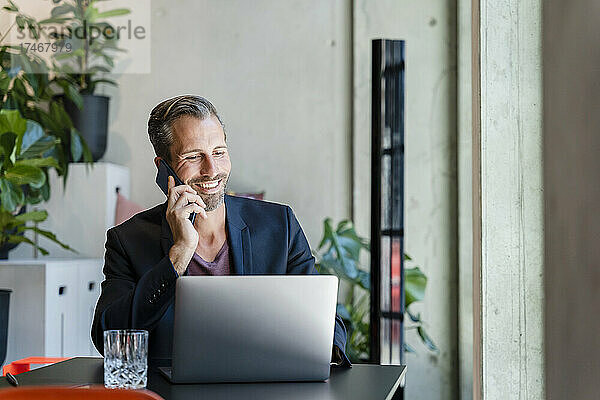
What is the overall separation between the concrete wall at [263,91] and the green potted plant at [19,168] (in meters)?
0.57

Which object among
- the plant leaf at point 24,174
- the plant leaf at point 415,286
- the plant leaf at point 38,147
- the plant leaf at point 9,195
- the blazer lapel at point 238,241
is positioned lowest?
the plant leaf at point 415,286

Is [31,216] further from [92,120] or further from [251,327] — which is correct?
[251,327]

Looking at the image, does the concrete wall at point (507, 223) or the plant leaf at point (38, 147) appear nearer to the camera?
the concrete wall at point (507, 223)

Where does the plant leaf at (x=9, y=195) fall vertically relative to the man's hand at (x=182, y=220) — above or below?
above

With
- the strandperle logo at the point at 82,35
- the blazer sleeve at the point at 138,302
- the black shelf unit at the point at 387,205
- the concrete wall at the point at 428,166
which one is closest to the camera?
the blazer sleeve at the point at 138,302

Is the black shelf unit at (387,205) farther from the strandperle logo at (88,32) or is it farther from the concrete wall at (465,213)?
the strandperle logo at (88,32)

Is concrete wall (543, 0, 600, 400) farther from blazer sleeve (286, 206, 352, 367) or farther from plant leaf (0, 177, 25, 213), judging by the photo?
plant leaf (0, 177, 25, 213)

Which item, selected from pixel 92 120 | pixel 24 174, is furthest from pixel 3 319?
pixel 92 120

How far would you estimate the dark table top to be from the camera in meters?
1.27

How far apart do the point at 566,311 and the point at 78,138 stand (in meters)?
3.66

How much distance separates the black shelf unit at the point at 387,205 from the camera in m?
2.29

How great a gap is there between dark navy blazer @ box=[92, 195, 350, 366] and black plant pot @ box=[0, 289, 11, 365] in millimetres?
1546

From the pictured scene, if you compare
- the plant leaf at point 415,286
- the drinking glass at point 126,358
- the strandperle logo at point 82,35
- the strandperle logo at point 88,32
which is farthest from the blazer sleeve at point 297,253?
the strandperle logo at point 88,32

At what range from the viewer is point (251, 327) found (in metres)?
1.33
